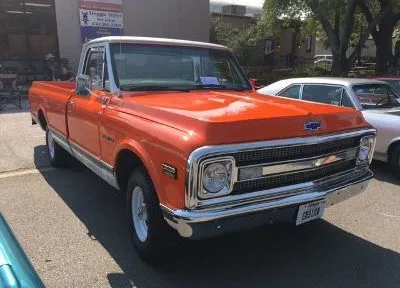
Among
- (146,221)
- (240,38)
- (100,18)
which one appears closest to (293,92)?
(146,221)

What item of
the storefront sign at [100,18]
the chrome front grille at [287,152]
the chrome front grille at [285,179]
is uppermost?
the storefront sign at [100,18]

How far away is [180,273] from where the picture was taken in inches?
147

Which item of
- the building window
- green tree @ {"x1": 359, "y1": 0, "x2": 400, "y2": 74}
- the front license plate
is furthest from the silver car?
green tree @ {"x1": 359, "y1": 0, "x2": 400, "y2": 74}

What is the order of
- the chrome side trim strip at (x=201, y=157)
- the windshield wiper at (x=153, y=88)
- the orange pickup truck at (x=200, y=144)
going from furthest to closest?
the windshield wiper at (x=153, y=88)
the orange pickup truck at (x=200, y=144)
the chrome side trim strip at (x=201, y=157)

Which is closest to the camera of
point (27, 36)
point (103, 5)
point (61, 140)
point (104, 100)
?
point (104, 100)

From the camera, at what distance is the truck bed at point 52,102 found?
5.91 m

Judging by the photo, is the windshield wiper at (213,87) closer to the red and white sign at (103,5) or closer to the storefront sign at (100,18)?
the storefront sign at (100,18)

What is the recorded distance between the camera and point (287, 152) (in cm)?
345

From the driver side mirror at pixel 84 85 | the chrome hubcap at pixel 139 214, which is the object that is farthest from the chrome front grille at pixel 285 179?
the driver side mirror at pixel 84 85

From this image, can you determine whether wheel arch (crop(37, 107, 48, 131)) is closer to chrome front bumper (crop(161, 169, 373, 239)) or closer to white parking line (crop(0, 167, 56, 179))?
white parking line (crop(0, 167, 56, 179))

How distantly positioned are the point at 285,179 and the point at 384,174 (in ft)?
12.9

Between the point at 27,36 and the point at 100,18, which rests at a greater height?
the point at 100,18

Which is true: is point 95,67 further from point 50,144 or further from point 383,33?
point 383,33

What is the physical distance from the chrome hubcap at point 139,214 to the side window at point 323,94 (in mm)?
4218
